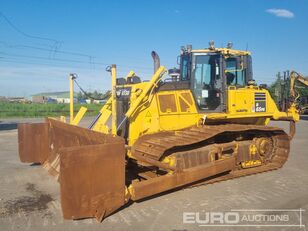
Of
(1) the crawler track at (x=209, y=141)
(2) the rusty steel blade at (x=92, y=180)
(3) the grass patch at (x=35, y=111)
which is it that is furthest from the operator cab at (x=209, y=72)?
(3) the grass patch at (x=35, y=111)

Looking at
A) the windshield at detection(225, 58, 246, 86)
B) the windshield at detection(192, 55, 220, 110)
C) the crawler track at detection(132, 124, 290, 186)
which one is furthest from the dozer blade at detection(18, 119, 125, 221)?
the windshield at detection(225, 58, 246, 86)

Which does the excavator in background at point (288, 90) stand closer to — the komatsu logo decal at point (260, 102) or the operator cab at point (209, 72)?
the komatsu logo decal at point (260, 102)

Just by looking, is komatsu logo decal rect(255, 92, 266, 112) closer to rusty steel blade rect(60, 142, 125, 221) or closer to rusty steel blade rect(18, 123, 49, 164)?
rusty steel blade rect(60, 142, 125, 221)

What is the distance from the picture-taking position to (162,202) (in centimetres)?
591

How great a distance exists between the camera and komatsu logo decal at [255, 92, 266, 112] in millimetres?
8396

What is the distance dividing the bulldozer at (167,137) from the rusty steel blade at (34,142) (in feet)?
0.08

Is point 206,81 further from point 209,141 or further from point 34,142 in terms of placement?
point 34,142

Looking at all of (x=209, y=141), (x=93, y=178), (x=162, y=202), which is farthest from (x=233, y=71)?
(x=93, y=178)

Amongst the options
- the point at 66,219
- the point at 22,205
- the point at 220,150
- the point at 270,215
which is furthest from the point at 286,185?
the point at 22,205

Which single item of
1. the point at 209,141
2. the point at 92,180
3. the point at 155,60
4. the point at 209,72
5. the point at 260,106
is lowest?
the point at 92,180

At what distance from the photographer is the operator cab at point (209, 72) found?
7492mm

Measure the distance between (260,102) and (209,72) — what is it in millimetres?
1753

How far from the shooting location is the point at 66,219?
474 cm

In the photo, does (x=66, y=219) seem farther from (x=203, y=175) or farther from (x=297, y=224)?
(x=297, y=224)
